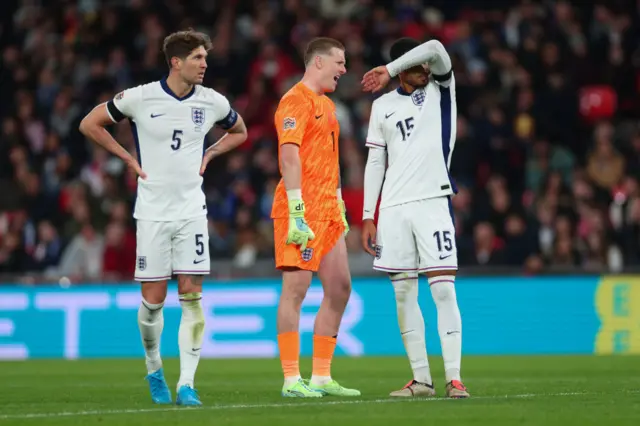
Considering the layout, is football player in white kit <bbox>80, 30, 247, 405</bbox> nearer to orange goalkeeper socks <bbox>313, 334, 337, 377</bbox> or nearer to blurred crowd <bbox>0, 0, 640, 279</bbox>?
orange goalkeeper socks <bbox>313, 334, 337, 377</bbox>

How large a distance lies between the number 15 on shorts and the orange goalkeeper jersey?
901mm

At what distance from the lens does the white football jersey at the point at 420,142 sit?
933 cm

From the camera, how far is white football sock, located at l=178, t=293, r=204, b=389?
8.95m

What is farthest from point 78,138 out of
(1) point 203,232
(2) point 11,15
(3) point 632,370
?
(1) point 203,232

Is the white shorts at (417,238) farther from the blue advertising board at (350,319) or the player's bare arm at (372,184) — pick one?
the blue advertising board at (350,319)

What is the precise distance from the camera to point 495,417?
7.77m

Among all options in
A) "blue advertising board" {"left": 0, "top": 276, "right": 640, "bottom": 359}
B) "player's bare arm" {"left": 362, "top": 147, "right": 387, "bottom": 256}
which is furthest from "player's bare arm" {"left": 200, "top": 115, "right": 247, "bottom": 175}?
"blue advertising board" {"left": 0, "top": 276, "right": 640, "bottom": 359}

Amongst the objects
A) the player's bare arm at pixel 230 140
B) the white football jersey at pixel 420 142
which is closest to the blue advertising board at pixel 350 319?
the player's bare arm at pixel 230 140

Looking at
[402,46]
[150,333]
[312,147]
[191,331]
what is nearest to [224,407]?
[191,331]

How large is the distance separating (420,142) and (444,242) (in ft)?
2.38

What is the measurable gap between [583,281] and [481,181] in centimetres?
274

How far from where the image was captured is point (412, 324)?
952 cm

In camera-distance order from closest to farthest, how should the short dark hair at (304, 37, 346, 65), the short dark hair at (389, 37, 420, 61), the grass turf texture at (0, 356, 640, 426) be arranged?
the grass turf texture at (0, 356, 640, 426)
the short dark hair at (389, 37, 420, 61)
the short dark hair at (304, 37, 346, 65)

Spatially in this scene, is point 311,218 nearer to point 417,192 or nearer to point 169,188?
point 417,192
